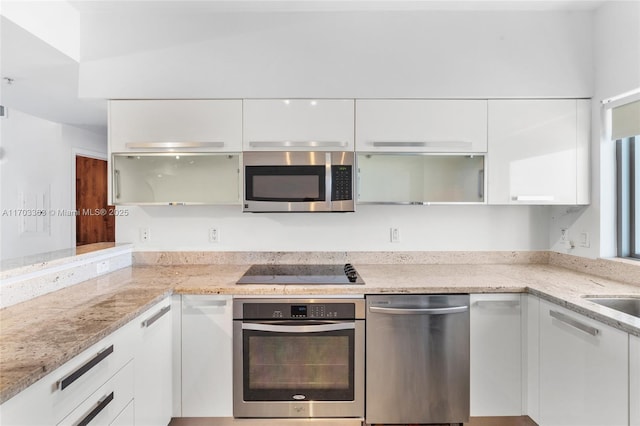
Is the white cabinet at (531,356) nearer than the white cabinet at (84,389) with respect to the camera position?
No

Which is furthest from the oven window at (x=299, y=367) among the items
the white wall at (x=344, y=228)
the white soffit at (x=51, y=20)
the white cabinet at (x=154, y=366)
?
the white soffit at (x=51, y=20)

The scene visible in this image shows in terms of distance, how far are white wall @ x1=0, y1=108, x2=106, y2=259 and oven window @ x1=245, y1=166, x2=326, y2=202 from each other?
97.6 inches

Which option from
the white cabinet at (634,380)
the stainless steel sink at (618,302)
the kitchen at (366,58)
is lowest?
the white cabinet at (634,380)

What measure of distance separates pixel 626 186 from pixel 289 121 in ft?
6.99

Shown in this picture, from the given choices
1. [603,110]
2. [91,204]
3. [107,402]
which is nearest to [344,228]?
[107,402]

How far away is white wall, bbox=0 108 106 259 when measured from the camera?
3123mm

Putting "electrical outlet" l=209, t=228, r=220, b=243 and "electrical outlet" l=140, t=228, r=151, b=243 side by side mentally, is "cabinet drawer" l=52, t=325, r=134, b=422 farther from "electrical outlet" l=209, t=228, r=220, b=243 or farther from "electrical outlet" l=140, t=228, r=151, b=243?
"electrical outlet" l=140, t=228, r=151, b=243

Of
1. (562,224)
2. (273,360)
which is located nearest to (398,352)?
(273,360)

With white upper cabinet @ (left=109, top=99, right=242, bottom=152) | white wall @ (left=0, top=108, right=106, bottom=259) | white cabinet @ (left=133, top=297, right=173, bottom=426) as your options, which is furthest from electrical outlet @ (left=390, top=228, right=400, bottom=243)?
white wall @ (left=0, top=108, right=106, bottom=259)

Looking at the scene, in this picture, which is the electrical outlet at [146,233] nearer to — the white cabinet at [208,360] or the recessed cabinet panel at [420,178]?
the white cabinet at [208,360]

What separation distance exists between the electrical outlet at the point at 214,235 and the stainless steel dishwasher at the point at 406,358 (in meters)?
1.27

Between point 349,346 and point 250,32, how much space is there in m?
1.99

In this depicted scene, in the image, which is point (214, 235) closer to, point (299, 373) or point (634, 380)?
point (299, 373)

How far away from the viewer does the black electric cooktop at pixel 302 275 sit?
1930 mm
